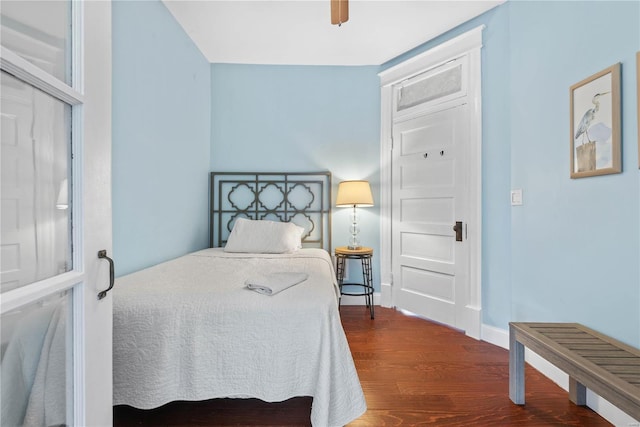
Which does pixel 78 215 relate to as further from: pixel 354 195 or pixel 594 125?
pixel 354 195

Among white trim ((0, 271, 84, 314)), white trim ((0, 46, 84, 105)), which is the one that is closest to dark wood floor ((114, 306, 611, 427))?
white trim ((0, 271, 84, 314))

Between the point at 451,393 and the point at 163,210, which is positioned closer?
the point at 451,393

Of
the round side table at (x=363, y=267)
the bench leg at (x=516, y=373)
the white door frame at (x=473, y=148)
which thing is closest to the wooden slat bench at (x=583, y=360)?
the bench leg at (x=516, y=373)

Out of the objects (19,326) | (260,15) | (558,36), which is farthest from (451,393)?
(260,15)

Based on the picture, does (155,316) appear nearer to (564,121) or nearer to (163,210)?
(163,210)

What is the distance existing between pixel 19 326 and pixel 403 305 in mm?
3073

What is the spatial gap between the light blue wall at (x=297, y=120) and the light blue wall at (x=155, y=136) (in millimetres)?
270

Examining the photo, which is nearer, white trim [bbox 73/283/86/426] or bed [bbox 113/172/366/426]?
white trim [bbox 73/283/86/426]

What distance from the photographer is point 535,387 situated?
188 cm

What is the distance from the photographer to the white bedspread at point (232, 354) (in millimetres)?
1354

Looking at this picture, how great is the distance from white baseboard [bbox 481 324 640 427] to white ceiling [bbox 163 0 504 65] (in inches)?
106

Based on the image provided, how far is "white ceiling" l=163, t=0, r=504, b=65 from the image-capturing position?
2.48 metres

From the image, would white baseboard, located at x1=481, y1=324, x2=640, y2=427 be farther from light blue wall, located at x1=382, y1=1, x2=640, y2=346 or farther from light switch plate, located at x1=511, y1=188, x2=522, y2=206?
light switch plate, located at x1=511, y1=188, x2=522, y2=206

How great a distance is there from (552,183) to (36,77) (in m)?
2.47
